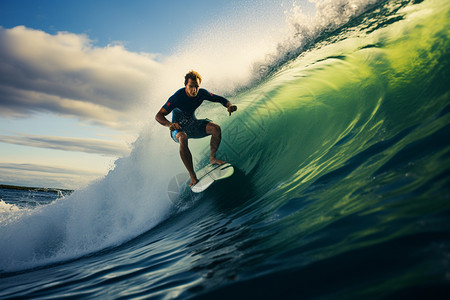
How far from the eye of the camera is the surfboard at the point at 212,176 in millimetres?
4997

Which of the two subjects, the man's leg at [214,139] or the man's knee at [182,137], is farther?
the man's leg at [214,139]

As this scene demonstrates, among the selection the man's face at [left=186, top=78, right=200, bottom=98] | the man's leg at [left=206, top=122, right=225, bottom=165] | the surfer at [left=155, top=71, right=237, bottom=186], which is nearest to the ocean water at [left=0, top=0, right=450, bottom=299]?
the man's leg at [left=206, top=122, right=225, bottom=165]

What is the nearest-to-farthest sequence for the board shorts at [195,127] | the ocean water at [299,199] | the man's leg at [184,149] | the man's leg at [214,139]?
the ocean water at [299,199] → the man's leg at [184,149] → the man's leg at [214,139] → the board shorts at [195,127]

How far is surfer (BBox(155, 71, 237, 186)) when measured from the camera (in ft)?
16.4

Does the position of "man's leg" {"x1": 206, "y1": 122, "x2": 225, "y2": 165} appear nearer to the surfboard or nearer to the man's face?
the surfboard

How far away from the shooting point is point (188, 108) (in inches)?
207

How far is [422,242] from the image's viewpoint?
1304 millimetres

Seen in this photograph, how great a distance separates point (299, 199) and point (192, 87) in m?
2.91

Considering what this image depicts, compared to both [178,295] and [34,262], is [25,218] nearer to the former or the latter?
[34,262]

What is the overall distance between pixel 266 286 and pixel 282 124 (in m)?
4.86

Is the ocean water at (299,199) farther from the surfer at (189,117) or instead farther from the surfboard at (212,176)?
the surfer at (189,117)

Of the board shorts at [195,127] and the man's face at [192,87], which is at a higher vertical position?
the man's face at [192,87]

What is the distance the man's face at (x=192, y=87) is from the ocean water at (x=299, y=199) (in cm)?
176

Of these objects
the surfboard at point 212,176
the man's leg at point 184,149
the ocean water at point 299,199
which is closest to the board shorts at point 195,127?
the man's leg at point 184,149
